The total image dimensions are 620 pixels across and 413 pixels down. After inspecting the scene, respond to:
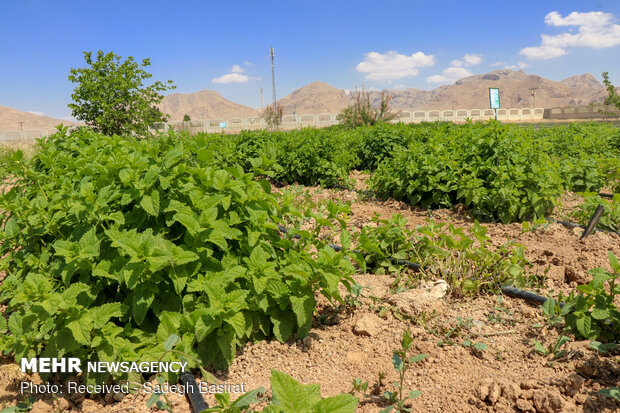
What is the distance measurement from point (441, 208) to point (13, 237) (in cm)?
440

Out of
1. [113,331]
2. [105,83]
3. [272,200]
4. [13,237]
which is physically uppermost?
[105,83]

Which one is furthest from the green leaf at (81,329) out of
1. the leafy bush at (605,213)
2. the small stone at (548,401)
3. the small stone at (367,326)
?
the leafy bush at (605,213)

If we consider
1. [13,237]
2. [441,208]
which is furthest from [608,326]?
[13,237]

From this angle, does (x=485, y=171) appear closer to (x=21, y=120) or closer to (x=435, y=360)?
(x=435, y=360)

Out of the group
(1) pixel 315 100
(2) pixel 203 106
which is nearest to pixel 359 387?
(1) pixel 315 100

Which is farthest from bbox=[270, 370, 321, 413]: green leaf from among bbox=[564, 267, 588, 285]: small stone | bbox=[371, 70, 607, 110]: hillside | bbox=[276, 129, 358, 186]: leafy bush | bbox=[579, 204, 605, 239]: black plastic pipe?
bbox=[371, 70, 607, 110]: hillside

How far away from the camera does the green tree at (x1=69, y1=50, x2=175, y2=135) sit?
10.9 m

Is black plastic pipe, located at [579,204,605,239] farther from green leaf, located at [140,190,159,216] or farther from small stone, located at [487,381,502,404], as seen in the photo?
green leaf, located at [140,190,159,216]

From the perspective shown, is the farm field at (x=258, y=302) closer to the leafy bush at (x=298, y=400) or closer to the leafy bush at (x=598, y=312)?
the leafy bush at (x=598, y=312)

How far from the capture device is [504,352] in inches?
98.3

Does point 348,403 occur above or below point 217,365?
above

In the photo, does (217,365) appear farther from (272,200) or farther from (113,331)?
(272,200)

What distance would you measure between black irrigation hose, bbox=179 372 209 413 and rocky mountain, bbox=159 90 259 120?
15852cm

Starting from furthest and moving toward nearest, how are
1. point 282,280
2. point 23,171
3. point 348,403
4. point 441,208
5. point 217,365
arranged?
point 441,208 < point 23,171 < point 282,280 < point 217,365 < point 348,403
